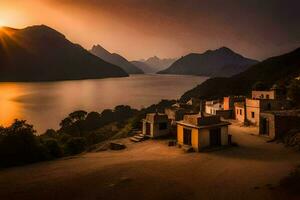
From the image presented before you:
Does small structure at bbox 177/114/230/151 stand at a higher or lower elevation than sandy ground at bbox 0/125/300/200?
higher

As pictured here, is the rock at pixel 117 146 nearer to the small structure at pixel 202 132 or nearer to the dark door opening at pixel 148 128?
the dark door opening at pixel 148 128

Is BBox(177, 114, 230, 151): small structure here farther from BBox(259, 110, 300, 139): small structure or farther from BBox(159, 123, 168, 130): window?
BBox(159, 123, 168, 130): window

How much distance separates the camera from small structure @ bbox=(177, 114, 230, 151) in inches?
937

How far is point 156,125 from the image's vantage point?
30.6 metres

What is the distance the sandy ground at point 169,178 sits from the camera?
13.4 metres

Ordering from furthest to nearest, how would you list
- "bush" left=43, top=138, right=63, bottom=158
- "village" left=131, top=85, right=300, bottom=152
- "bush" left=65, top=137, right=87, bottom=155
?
"bush" left=65, top=137, right=87, bottom=155 → "bush" left=43, top=138, right=63, bottom=158 → "village" left=131, top=85, right=300, bottom=152

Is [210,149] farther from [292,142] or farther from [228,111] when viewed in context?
[228,111]

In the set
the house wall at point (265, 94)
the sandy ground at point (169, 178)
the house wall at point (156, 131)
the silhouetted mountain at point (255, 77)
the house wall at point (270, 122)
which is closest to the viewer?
the sandy ground at point (169, 178)

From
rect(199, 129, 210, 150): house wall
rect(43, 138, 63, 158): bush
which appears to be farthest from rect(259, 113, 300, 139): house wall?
rect(43, 138, 63, 158): bush

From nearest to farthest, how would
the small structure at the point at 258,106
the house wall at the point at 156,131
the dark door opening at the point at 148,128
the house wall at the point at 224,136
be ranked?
the house wall at the point at 224,136, the house wall at the point at 156,131, the dark door opening at the point at 148,128, the small structure at the point at 258,106

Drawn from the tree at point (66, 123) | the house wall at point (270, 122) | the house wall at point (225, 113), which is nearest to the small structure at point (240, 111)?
the house wall at point (225, 113)

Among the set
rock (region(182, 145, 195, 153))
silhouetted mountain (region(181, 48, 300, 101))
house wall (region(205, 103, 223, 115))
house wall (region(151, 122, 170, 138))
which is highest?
→ silhouetted mountain (region(181, 48, 300, 101))

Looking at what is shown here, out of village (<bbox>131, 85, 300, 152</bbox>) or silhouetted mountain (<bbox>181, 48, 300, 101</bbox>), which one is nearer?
village (<bbox>131, 85, 300, 152</bbox>)

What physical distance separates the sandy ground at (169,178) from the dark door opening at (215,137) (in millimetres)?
1969
